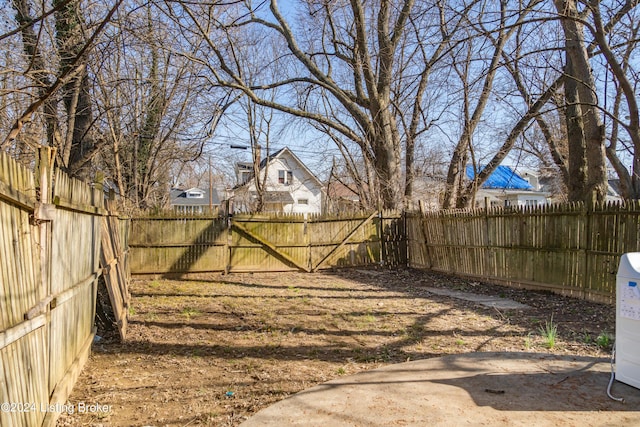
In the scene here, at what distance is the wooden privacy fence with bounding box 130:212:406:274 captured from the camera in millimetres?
10664

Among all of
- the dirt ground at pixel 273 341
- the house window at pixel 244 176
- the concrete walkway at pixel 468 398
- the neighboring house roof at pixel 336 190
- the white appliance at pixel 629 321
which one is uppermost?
the house window at pixel 244 176

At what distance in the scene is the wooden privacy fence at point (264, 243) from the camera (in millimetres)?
10664

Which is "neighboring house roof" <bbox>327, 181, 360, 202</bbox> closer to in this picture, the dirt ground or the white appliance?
the dirt ground

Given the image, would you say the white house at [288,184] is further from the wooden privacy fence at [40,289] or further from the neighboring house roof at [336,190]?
the wooden privacy fence at [40,289]

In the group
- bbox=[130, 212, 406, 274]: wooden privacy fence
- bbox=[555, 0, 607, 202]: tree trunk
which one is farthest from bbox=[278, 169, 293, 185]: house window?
bbox=[555, 0, 607, 202]: tree trunk

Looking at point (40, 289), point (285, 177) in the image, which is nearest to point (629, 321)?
point (40, 289)

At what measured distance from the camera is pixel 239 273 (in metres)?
11.4

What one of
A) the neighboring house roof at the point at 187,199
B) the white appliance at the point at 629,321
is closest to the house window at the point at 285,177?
the neighboring house roof at the point at 187,199

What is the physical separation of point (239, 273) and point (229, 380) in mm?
7655

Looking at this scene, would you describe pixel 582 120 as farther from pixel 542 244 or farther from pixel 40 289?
pixel 40 289

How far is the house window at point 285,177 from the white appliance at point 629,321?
31.2m

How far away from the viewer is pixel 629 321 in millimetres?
2926

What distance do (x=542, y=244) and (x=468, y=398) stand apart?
233 inches

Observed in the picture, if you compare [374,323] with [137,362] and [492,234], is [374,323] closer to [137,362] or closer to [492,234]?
[137,362]
